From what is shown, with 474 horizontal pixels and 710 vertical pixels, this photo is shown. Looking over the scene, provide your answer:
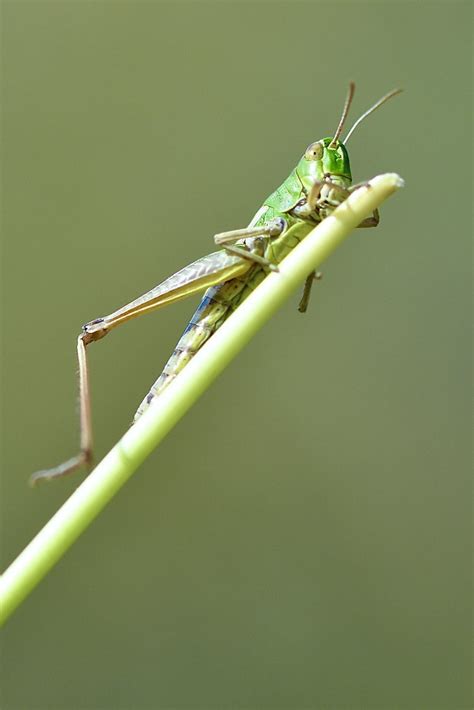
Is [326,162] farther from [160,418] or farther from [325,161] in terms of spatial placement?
[160,418]

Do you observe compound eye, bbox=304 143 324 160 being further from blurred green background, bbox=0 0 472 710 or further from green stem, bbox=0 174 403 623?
blurred green background, bbox=0 0 472 710

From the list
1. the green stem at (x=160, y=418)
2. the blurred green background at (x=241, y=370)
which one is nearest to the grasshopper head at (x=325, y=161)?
A: the green stem at (x=160, y=418)

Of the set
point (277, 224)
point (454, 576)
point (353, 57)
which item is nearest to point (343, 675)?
point (454, 576)

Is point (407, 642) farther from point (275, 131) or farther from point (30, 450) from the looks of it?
point (275, 131)

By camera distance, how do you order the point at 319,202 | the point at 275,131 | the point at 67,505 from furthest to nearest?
the point at 275,131
the point at 319,202
the point at 67,505

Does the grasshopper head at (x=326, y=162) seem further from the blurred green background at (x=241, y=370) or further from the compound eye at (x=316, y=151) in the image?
the blurred green background at (x=241, y=370)

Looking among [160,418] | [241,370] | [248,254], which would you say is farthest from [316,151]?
[241,370]
